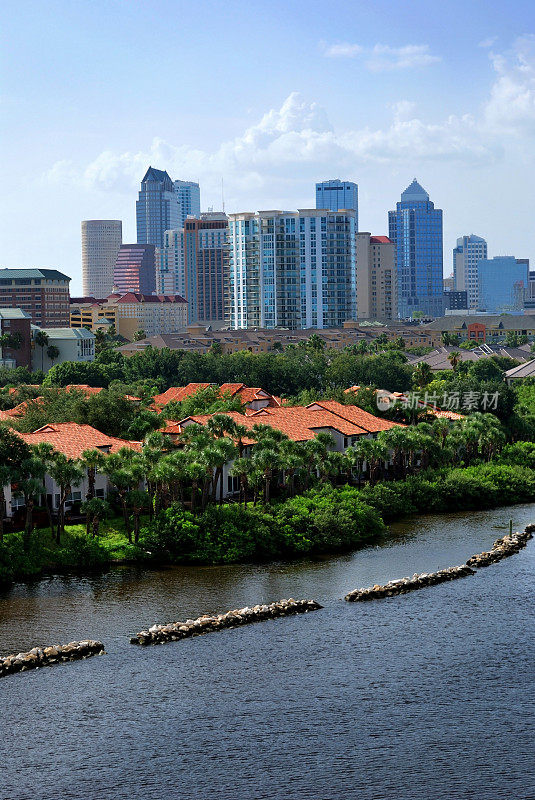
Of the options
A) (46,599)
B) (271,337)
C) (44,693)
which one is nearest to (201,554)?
(46,599)

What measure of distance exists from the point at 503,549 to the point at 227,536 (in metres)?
13.4

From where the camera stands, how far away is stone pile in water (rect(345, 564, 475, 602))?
4366 cm

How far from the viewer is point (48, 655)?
3653cm

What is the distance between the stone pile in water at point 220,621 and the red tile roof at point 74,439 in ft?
57.6

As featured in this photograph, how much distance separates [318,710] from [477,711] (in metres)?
4.76

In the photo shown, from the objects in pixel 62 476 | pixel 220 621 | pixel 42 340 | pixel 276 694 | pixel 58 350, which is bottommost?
pixel 276 694

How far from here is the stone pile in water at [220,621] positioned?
38.5 meters

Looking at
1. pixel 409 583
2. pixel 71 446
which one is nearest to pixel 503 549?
pixel 409 583

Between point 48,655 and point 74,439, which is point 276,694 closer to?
point 48,655

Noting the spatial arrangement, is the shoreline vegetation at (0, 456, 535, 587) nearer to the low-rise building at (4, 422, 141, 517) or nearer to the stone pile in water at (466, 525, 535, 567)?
the low-rise building at (4, 422, 141, 517)

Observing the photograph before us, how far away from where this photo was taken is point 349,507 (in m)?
55.7

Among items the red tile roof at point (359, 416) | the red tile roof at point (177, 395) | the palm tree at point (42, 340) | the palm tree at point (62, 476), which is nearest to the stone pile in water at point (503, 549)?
the red tile roof at point (359, 416)

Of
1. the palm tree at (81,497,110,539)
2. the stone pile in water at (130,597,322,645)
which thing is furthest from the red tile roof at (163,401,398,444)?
the stone pile in water at (130,597,322,645)

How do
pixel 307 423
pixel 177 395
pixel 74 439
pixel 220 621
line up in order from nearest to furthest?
pixel 220 621
pixel 74 439
pixel 307 423
pixel 177 395
